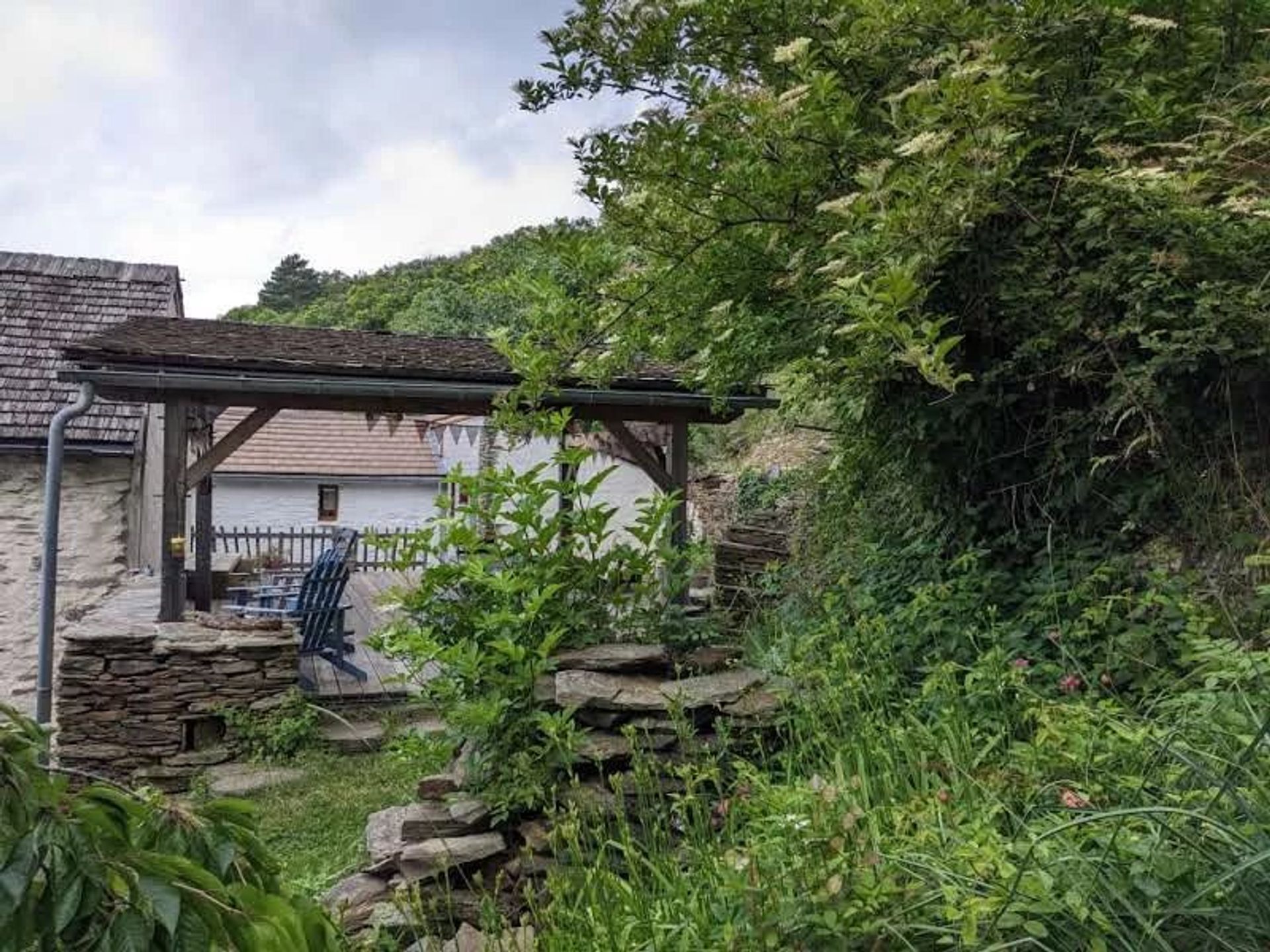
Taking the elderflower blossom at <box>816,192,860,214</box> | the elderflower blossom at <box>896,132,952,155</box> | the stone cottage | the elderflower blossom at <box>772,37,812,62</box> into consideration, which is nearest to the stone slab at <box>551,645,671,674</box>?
the elderflower blossom at <box>816,192,860,214</box>

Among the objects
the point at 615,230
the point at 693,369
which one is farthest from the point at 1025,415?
the point at 615,230

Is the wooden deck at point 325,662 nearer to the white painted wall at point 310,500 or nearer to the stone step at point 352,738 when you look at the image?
the stone step at point 352,738

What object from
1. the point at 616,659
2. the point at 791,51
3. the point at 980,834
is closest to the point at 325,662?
the point at 616,659

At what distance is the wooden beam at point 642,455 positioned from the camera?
6066 millimetres

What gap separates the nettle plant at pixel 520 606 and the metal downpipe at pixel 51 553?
301 centimetres

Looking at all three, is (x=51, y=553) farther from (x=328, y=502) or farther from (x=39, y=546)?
(x=328, y=502)

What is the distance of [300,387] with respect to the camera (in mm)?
5336

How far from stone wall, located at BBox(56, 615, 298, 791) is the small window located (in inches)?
477

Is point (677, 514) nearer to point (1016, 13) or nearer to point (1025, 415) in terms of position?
point (1025, 415)

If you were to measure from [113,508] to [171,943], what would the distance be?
331 inches

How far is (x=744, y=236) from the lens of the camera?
3008mm

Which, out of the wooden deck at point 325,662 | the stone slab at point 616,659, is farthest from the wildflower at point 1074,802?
the wooden deck at point 325,662

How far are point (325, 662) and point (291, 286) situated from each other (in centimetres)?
3733

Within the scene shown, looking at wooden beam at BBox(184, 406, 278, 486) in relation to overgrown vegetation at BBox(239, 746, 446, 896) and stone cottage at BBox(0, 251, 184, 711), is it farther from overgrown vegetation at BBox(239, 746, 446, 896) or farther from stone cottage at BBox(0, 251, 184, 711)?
stone cottage at BBox(0, 251, 184, 711)
